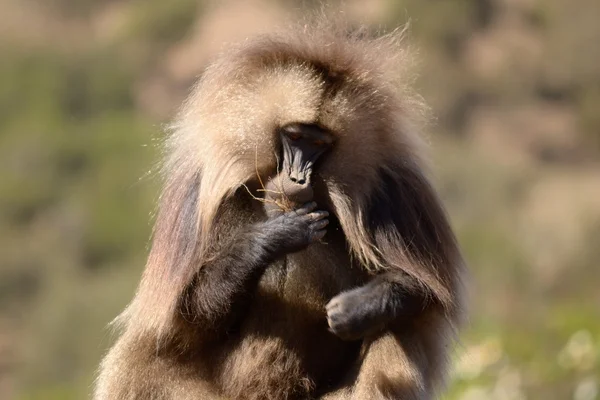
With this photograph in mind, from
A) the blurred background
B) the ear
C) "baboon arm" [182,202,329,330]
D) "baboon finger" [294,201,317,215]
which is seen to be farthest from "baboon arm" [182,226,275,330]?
the blurred background

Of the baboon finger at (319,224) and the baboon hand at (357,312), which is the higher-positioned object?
the baboon finger at (319,224)

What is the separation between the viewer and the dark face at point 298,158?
605cm

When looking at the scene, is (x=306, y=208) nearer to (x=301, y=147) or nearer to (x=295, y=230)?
(x=295, y=230)

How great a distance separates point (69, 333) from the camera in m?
30.8

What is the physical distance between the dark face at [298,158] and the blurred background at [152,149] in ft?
63.5

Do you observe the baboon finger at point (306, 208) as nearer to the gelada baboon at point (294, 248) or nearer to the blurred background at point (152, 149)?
the gelada baboon at point (294, 248)

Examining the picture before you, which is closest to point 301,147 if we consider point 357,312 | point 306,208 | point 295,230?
point 306,208

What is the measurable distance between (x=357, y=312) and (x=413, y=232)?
57cm

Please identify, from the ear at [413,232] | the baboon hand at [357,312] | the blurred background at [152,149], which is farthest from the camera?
the blurred background at [152,149]

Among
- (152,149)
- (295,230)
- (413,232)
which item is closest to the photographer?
(295,230)

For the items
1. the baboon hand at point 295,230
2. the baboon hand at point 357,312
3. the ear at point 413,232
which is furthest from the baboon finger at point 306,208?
the baboon hand at point 357,312

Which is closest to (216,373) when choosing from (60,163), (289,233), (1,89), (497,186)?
(289,233)

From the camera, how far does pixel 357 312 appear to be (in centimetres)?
602

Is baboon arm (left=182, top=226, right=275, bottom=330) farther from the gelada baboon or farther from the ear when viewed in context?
the ear
